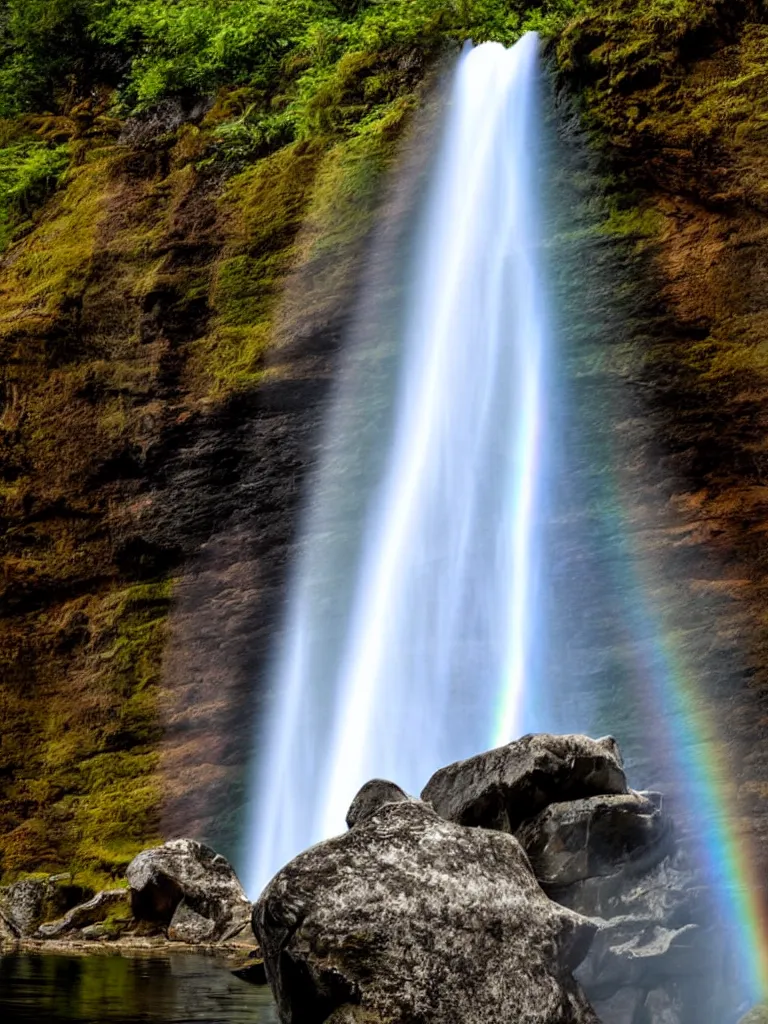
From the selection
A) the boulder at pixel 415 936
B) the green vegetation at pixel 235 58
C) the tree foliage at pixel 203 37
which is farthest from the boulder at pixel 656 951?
the tree foliage at pixel 203 37

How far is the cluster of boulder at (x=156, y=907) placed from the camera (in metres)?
14.9

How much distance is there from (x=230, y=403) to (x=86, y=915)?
9084 mm

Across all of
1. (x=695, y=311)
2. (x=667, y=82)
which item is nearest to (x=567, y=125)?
(x=667, y=82)

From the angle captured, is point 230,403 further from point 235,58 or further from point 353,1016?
point 353,1016

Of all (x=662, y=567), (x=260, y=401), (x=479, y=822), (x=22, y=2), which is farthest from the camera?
(x=22, y=2)

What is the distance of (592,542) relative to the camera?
1734cm

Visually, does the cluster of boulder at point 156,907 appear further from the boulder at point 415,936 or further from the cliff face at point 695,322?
the boulder at point 415,936

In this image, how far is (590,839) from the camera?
8938 mm

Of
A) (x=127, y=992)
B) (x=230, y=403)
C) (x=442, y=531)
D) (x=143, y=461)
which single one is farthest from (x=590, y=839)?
(x=143, y=461)

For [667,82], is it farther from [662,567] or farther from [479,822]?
[479,822]

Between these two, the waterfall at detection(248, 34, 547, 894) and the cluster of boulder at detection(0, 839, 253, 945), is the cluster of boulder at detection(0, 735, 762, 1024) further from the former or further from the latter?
the waterfall at detection(248, 34, 547, 894)

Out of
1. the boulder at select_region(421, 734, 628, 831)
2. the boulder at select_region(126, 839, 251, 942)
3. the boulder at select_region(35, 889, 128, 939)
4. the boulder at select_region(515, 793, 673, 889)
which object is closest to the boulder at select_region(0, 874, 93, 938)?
the boulder at select_region(35, 889, 128, 939)

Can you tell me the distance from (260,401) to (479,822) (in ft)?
41.3

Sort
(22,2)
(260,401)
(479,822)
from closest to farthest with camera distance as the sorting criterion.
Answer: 1. (479,822)
2. (260,401)
3. (22,2)
